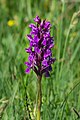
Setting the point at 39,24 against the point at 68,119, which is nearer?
the point at 39,24

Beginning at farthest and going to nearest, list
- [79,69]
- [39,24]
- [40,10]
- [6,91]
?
[40,10] → [79,69] → [6,91] → [39,24]

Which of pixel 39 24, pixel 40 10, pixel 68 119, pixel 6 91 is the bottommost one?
pixel 68 119

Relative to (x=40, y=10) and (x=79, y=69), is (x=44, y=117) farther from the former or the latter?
(x=40, y=10)

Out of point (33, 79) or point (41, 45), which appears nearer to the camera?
point (41, 45)

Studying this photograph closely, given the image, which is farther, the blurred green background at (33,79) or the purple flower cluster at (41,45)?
the blurred green background at (33,79)

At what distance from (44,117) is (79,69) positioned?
3.92ft

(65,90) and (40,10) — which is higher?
(40,10)


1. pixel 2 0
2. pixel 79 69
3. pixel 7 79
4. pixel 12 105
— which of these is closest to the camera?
pixel 12 105

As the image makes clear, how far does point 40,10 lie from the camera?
16.8ft

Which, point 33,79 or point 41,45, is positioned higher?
point 41,45

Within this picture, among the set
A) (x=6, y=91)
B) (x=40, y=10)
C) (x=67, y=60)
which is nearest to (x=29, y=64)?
(x=6, y=91)

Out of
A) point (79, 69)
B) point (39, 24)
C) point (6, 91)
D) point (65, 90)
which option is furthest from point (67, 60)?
point (39, 24)

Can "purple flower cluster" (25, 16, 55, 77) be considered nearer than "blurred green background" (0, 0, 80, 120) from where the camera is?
Yes

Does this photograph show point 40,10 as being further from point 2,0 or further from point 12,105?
point 12,105
